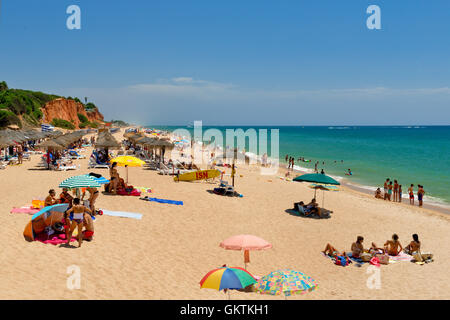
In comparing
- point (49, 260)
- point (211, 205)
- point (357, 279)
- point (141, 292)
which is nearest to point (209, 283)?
point (141, 292)

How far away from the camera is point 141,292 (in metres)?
5.86

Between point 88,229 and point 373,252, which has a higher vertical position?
point 88,229

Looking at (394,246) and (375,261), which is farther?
(394,246)

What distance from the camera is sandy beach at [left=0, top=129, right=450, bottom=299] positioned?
6035 millimetres

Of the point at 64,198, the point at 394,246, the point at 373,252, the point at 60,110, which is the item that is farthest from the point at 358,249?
the point at 60,110

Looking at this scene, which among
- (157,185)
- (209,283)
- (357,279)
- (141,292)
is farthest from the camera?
(157,185)

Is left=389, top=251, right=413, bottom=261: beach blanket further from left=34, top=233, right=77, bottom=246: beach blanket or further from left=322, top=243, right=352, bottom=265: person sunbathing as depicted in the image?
left=34, top=233, right=77, bottom=246: beach blanket

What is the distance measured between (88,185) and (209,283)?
210 inches

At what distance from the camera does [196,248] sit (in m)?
8.53

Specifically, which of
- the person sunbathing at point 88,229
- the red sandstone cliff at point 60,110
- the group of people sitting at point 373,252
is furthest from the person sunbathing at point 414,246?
the red sandstone cliff at point 60,110

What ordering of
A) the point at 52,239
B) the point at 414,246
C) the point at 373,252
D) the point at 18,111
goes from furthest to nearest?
1. the point at 18,111
2. the point at 414,246
3. the point at 373,252
4. the point at 52,239

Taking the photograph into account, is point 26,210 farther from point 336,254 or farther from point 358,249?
point 358,249

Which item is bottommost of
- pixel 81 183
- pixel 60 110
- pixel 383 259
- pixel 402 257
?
pixel 402 257
